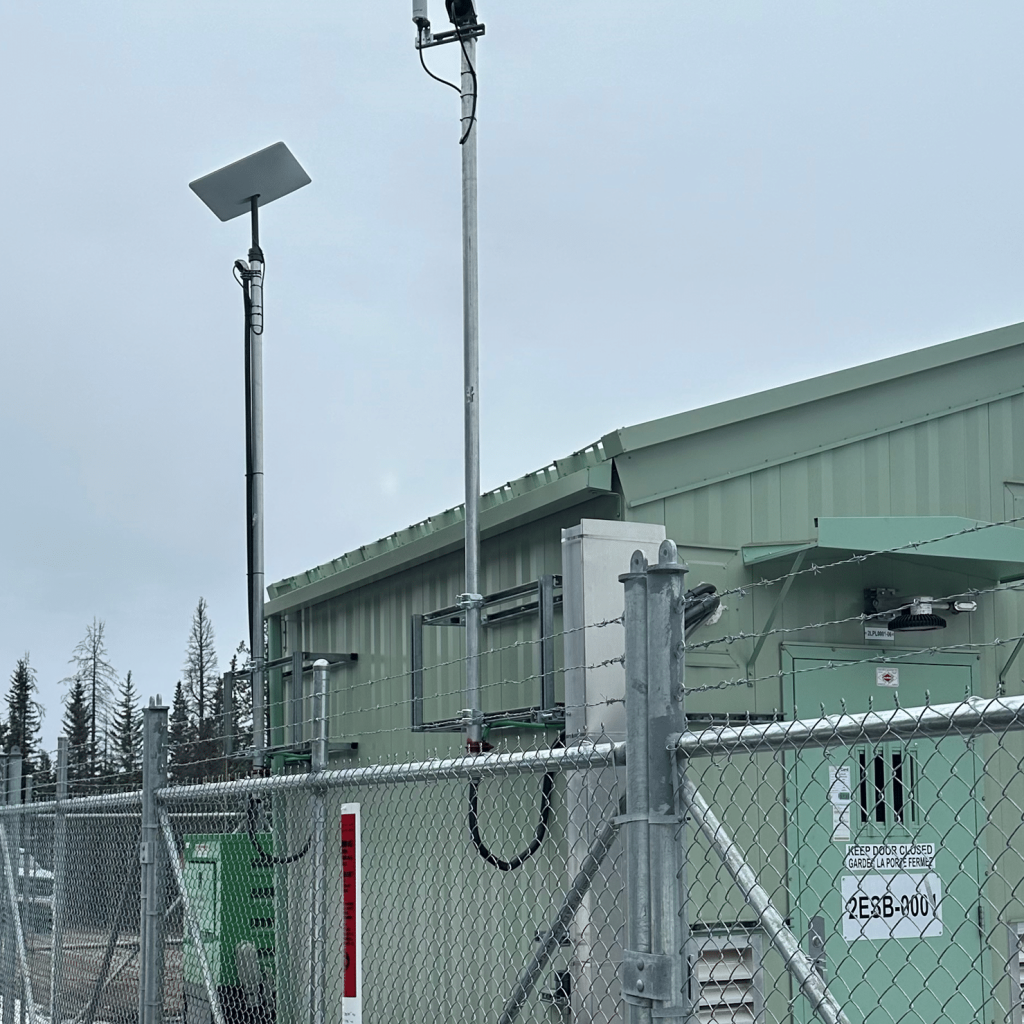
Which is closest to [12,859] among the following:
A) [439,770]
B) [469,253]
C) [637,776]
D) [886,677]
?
[469,253]

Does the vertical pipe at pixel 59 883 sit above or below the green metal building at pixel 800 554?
below

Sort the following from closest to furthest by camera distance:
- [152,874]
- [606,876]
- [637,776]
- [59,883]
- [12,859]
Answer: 1. [637,776]
2. [606,876]
3. [152,874]
4. [59,883]
5. [12,859]

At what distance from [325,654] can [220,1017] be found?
536 centimetres

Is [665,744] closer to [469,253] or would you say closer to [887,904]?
[469,253]

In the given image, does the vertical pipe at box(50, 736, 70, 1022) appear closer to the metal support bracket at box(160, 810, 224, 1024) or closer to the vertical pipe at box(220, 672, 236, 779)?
the metal support bracket at box(160, 810, 224, 1024)

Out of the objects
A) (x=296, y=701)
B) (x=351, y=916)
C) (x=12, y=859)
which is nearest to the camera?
(x=351, y=916)

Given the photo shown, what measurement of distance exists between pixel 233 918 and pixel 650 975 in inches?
298

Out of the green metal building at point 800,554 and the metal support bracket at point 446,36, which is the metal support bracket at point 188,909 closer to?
the green metal building at point 800,554

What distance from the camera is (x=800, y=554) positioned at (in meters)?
7.90

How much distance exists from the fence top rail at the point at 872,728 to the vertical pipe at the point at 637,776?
3.7 inches

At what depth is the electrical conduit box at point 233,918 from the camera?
9.09 m

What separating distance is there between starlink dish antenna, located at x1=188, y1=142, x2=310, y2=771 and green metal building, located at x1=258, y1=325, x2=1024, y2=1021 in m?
2.21

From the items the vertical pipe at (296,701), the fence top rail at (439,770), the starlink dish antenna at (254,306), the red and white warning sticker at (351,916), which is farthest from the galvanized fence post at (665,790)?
the starlink dish antenna at (254,306)

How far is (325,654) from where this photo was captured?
11617 mm
